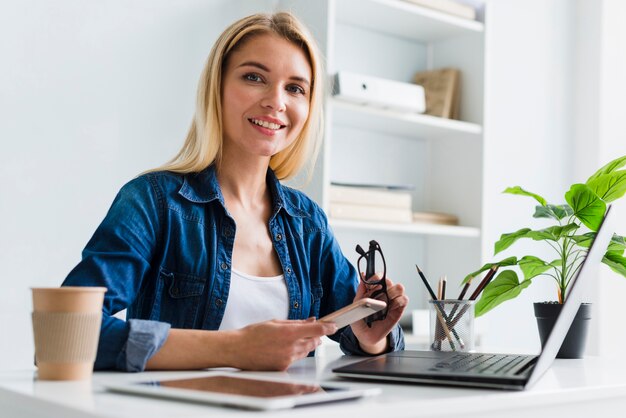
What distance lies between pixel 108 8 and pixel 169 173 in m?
1.06

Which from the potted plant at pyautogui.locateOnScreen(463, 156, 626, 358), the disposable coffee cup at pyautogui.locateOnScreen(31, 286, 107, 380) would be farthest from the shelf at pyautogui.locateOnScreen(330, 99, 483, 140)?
the disposable coffee cup at pyautogui.locateOnScreen(31, 286, 107, 380)

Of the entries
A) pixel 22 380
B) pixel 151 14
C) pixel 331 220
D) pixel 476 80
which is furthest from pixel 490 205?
pixel 22 380

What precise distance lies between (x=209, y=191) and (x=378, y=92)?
121 centimetres

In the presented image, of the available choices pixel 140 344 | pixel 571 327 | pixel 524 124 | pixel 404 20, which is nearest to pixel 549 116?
pixel 524 124

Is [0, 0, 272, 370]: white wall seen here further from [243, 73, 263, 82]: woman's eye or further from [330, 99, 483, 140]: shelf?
[243, 73, 263, 82]: woman's eye

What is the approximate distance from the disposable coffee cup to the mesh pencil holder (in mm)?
779

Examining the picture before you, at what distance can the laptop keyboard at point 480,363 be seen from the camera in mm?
1095

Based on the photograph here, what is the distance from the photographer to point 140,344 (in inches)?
45.1

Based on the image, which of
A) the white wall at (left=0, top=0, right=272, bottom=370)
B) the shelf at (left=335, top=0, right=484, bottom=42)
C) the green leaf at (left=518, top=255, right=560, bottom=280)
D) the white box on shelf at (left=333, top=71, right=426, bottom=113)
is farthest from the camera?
the shelf at (left=335, top=0, right=484, bottom=42)

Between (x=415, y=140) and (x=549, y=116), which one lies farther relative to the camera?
(x=549, y=116)

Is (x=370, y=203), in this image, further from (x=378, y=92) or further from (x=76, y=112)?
(x=76, y=112)

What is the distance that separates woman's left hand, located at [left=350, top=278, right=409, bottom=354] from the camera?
Result: 4.61 ft

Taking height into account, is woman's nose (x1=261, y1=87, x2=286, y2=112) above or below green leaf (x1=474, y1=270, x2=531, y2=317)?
above

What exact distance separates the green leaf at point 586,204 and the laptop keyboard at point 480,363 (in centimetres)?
56
